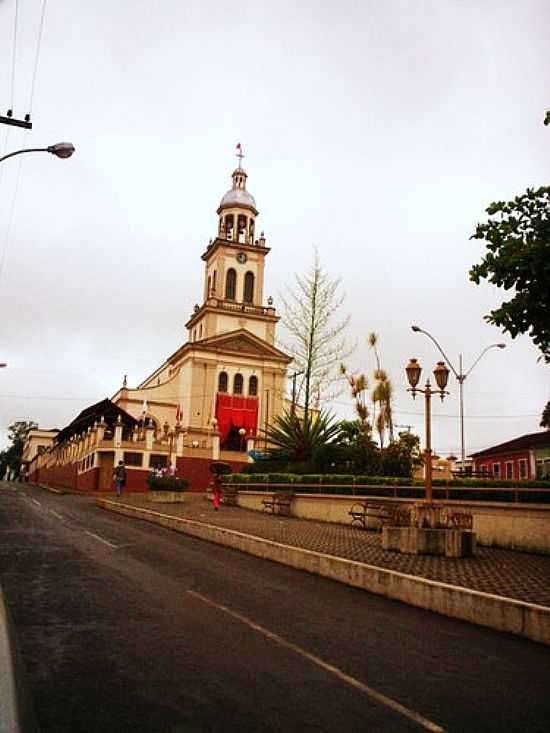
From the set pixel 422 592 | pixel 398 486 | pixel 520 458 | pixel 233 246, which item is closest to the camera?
pixel 422 592

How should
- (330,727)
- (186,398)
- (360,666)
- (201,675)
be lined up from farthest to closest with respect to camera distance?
(186,398) < (360,666) < (201,675) < (330,727)

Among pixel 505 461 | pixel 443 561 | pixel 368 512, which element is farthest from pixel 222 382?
pixel 443 561

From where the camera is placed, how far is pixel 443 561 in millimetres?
12672

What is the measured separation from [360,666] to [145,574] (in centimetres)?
542

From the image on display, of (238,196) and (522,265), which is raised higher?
(238,196)

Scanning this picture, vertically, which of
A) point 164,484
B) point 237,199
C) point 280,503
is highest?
point 237,199

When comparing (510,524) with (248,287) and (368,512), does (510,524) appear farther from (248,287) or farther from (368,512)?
(248,287)

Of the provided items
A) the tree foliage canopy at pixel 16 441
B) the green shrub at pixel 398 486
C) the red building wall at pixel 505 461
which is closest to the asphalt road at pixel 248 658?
the green shrub at pixel 398 486

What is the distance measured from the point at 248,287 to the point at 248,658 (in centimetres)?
5800

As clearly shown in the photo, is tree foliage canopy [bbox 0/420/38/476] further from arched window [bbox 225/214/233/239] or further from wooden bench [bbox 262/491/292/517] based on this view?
wooden bench [bbox 262/491/292/517]

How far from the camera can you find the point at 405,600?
9781 millimetres

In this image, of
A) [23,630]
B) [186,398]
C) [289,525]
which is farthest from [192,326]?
[23,630]

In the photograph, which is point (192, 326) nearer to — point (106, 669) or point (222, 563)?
point (222, 563)

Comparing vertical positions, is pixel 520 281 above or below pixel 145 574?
above
